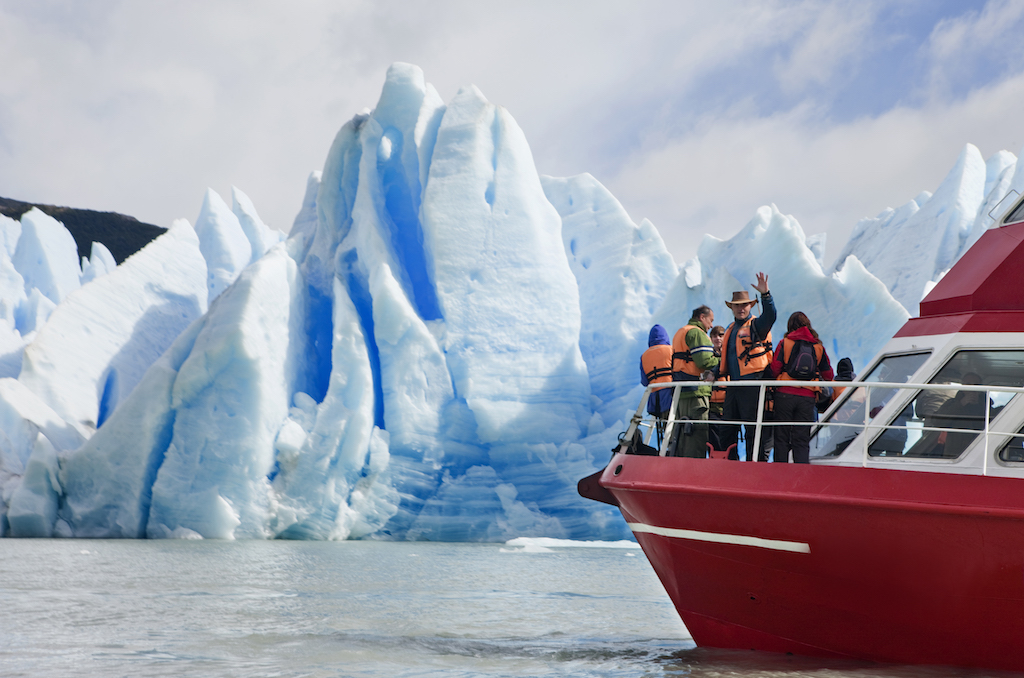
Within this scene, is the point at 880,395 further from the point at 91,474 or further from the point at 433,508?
the point at 91,474

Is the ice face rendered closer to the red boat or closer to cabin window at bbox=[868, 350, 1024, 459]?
the red boat

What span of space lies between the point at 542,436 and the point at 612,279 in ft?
12.9

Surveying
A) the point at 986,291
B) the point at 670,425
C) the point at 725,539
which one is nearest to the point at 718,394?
the point at 670,425

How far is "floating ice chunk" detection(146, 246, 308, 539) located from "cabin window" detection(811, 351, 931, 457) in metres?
10.6

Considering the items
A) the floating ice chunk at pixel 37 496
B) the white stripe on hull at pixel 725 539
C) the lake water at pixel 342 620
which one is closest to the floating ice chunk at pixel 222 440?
the floating ice chunk at pixel 37 496

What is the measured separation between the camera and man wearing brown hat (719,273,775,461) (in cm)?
471

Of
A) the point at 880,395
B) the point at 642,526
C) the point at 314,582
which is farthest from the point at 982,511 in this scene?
the point at 314,582

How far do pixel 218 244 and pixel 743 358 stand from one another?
18548mm

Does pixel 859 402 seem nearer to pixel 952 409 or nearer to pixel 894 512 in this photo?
pixel 952 409

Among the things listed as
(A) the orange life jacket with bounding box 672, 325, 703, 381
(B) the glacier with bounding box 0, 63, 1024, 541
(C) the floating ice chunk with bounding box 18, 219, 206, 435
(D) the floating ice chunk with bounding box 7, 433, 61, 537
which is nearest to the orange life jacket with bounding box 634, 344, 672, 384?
(A) the orange life jacket with bounding box 672, 325, 703, 381

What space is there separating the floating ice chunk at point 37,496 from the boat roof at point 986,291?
44.1 ft

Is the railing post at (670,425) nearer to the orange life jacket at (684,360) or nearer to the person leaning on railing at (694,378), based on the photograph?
the person leaning on railing at (694,378)

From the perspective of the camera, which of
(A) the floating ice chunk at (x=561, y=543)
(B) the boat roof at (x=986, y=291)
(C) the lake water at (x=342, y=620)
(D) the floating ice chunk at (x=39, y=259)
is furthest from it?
(D) the floating ice chunk at (x=39, y=259)

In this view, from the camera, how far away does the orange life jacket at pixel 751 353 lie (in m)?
4.88
